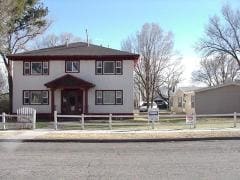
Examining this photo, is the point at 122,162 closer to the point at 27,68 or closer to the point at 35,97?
the point at 35,97

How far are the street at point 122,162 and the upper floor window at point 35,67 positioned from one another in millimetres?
27437

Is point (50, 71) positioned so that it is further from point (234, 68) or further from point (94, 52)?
point (234, 68)

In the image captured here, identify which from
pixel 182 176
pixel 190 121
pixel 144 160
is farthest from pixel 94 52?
pixel 182 176

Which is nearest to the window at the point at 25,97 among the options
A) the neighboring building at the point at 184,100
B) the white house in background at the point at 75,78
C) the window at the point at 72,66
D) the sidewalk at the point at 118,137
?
the white house in background at the point at 75,78

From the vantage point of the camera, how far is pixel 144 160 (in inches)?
578

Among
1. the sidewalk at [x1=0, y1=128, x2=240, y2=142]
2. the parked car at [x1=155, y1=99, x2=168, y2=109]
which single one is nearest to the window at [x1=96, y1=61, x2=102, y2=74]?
the sidewalk at [x1=0, y1=128, x2=240, y2=142]

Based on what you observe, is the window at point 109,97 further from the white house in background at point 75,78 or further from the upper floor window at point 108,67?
the upper floor window at point 108,67

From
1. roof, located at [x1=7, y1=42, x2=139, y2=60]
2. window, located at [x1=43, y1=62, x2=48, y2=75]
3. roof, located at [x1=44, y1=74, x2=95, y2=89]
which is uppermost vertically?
roof, located at [x1=7, y1=42, x2=139, y2=60]

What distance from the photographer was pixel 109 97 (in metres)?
45.5

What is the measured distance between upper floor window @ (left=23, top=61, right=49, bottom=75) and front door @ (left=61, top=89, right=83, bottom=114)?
101 inches

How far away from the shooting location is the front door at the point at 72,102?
45.8 m

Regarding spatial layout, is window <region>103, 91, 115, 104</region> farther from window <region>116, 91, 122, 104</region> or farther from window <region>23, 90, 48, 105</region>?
window <region>23, 90, 48, 105</region>

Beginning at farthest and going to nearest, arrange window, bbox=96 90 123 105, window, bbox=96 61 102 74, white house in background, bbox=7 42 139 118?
window, bbox=96 61 102 74
window, bbox=96 90 123 105
white house in background, bbox=7 42 139 118

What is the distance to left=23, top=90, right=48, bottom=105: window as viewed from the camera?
45781 millimetres
